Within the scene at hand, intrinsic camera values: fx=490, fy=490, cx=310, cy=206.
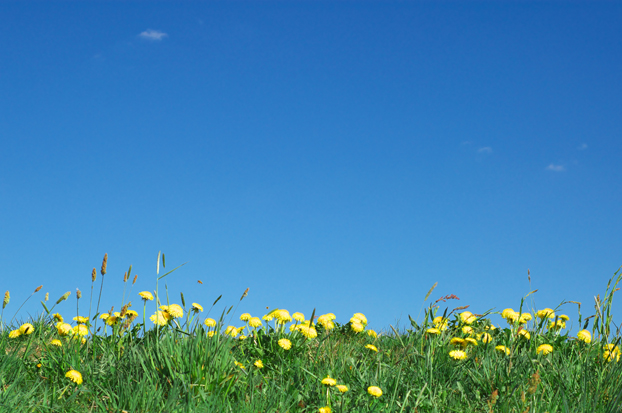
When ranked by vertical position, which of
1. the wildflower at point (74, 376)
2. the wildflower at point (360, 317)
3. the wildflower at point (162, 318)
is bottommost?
the wildflower at point (74, 376)

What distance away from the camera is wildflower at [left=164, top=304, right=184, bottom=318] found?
4.71 meters

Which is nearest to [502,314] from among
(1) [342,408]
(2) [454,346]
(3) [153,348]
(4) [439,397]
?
(2) [454,346]

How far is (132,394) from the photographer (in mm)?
3713

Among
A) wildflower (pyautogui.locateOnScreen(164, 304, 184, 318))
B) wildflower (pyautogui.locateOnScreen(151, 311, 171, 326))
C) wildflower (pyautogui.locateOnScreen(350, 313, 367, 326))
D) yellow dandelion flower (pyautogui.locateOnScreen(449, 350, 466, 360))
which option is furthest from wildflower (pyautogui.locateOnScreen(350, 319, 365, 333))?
wildflower (pyautogui.locateOnScreen(151, 311, 171, 326))

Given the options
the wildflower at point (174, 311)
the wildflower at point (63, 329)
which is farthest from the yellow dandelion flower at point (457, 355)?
the wildflower at point (63, 329)

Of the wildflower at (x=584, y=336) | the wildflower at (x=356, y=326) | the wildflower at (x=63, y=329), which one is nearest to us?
the wildflower at (x=63, y=329)

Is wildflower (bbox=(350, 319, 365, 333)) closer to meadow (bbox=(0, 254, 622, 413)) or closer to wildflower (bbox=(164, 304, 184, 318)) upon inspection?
meadow (bbox=(0, 254, 622, 413))

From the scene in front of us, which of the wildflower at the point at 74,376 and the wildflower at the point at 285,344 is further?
the wildflower at the point at 285,344

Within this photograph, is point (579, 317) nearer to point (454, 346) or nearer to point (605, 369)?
point (605, 369)

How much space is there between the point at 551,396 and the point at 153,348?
3419 mm

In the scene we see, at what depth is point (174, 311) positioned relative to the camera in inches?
187

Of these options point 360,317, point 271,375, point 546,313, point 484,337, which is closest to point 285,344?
point 271,375

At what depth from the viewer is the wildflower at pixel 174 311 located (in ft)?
15.5

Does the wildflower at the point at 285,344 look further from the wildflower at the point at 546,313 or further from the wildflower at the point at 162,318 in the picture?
the wildflower at the point at 546,313
